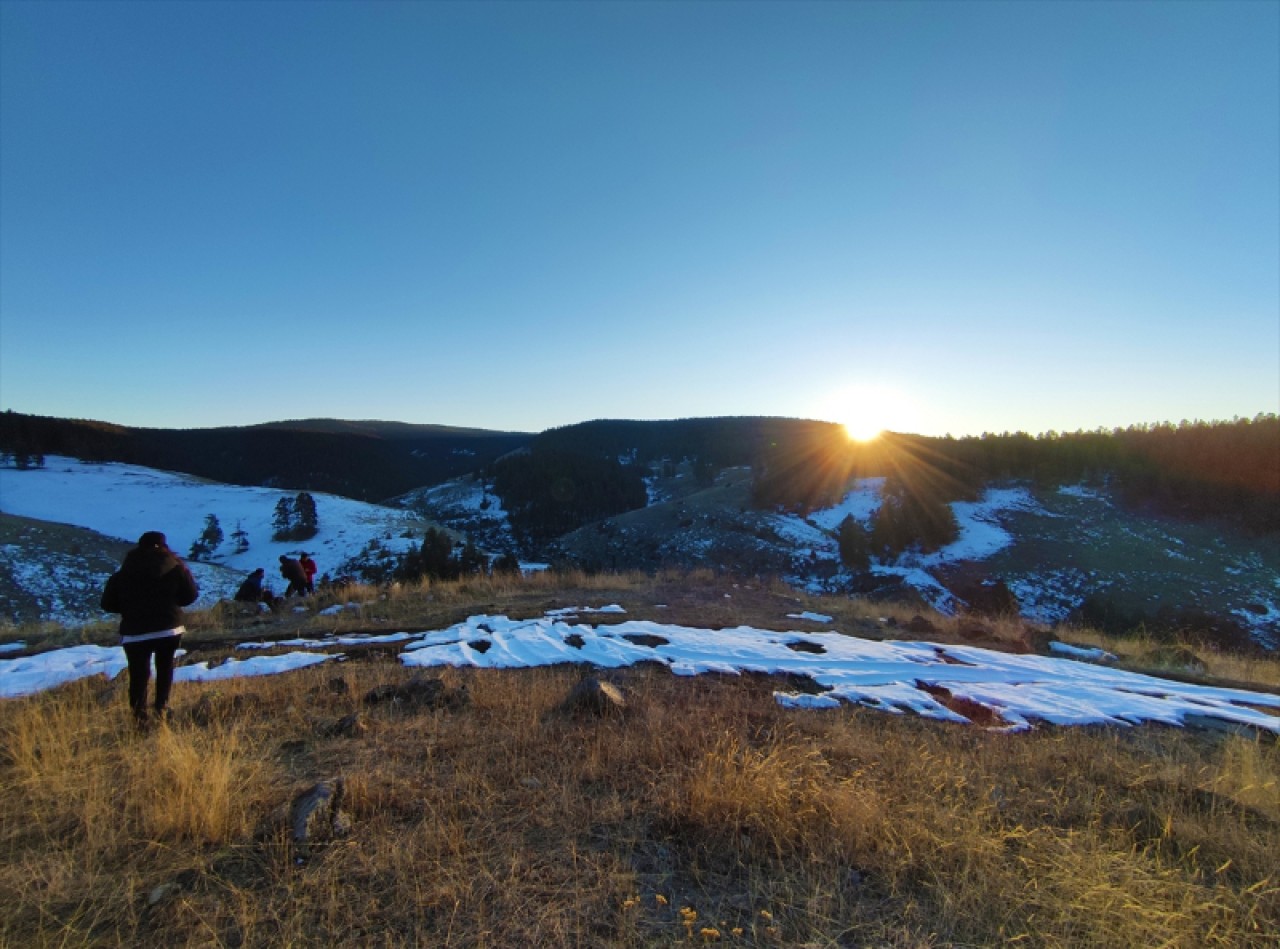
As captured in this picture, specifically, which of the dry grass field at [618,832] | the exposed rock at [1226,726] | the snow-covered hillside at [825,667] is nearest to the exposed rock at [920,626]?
the snow-covered hillside at [825,667]

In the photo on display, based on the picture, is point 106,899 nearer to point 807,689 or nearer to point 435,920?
point 435,920

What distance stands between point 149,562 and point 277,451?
138m

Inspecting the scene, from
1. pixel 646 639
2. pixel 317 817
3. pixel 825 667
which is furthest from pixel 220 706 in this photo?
pixel 825 667

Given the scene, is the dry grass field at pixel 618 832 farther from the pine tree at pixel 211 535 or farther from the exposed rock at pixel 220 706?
Answer: the pine tree at pixel 211 535

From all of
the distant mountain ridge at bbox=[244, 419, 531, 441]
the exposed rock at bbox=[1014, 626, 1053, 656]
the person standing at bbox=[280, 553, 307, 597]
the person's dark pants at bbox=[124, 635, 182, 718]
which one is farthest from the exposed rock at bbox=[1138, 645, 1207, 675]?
the distant mountain ridge at bbox=[244, 419, 531, 441]

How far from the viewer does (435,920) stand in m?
2.51

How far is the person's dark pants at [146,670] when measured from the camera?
16.2ft

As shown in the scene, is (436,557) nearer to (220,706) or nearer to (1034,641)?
(220,706)

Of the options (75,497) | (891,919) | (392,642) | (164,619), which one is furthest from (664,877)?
(75,497)

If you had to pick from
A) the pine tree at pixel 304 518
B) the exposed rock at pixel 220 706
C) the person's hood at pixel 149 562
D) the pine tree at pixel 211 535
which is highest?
the person's hood at pixel 149 562

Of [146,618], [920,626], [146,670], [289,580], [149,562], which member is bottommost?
[920,626]

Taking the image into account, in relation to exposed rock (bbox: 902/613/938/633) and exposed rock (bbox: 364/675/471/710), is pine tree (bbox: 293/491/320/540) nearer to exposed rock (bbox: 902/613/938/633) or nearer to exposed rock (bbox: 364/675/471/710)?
exposed rock (bbox: 902/613/938/633)

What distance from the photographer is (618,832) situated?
327 cm

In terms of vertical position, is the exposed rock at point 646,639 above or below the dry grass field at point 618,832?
below
